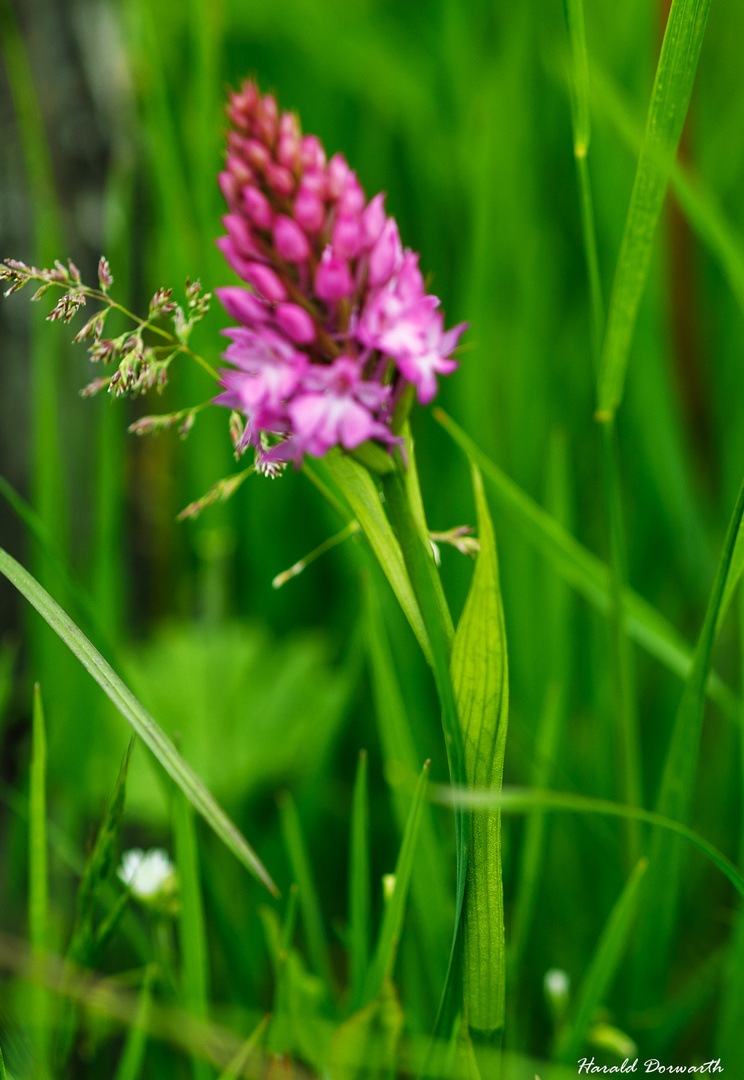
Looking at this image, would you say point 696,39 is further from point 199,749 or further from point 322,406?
point 199,749

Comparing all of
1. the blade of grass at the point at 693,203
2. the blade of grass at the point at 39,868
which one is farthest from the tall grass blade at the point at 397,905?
the blade of grass at the point at 693,203

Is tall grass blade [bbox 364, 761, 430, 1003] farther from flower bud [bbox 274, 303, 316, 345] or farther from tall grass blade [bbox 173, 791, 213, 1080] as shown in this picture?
flower bud [bbox 274, 303, 316, 345]

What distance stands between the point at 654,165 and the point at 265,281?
28 cm

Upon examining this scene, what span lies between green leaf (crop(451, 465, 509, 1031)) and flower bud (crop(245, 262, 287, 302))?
0.46 ft

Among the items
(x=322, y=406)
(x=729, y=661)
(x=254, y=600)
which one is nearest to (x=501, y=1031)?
(x=322, y=406)

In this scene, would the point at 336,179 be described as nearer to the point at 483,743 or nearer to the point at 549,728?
the point at 483,743

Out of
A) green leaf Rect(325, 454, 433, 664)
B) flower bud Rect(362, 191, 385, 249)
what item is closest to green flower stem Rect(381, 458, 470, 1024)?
green leaf Rect(325, 454, 433, 664)

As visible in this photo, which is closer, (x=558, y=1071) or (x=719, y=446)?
(x=558, y=1071)

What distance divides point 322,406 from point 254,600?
1.16 metres

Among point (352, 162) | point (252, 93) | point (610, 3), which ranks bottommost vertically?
point (252, 93)

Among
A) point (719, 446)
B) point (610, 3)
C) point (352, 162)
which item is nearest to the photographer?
point (719, 446)

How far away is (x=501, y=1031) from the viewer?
1.53ft

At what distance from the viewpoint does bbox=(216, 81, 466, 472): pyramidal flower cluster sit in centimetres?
36

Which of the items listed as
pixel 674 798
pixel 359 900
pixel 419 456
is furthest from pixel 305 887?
pixel 419 456
